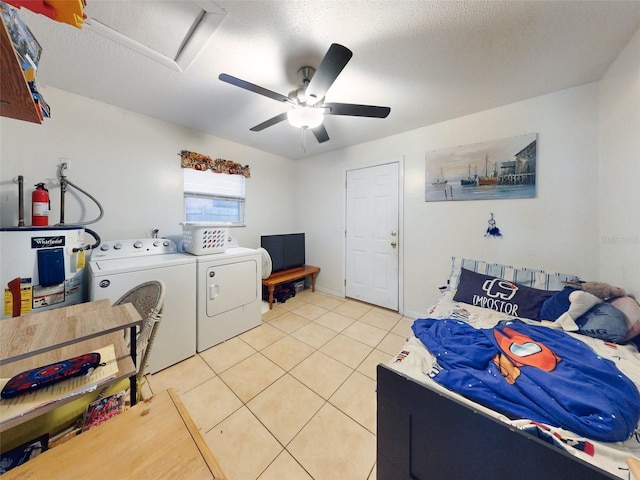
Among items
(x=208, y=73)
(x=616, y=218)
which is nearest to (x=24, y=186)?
(x=208, y=73)

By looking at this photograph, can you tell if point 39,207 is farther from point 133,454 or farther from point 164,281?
point 133,454

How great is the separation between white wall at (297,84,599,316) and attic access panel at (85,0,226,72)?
229cm

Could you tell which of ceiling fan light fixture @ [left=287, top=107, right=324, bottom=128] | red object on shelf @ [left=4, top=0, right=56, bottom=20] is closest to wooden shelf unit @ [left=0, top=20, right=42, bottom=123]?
red object on shelf @ [left=4, top=0, right=56, bottom=20]

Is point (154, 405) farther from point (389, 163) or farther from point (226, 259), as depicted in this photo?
point (389, 163)

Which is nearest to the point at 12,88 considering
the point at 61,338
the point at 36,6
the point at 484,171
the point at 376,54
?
the point at 36,6

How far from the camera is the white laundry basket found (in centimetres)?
214

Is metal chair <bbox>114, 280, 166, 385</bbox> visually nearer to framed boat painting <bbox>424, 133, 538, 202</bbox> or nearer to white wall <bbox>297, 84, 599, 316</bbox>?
white wall <bbox>297, 84, 599, 316</bbox>

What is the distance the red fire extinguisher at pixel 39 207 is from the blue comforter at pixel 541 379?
290 cm

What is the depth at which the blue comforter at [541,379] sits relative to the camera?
0.75m

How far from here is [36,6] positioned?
535 millimetres

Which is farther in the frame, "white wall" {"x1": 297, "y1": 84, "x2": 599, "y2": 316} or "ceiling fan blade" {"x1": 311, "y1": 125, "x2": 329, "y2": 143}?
"ceiling fan blade" {"x1": 311, "y1": 125, "x2": 329, "y2": 143}

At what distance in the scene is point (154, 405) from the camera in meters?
0.68

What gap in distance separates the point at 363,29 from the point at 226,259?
7.00ft

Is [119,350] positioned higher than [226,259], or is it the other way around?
[226,259]
